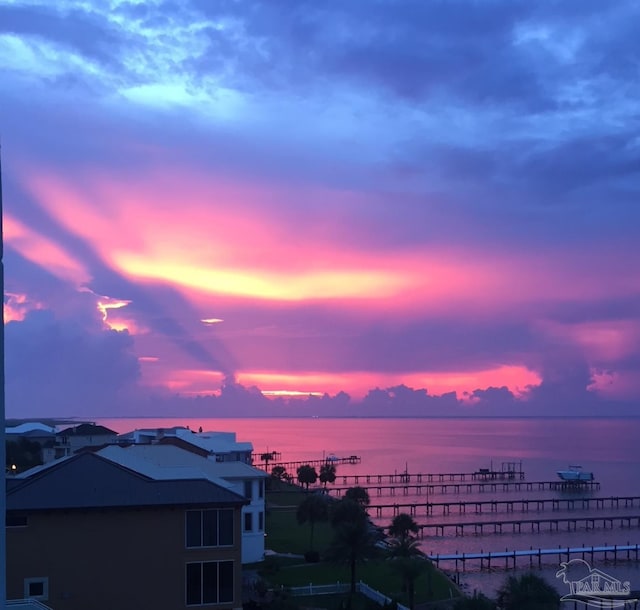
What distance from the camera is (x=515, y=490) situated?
4530 inches

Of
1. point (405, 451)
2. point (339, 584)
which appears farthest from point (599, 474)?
point (339, 584)

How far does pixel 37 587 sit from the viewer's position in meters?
22.0

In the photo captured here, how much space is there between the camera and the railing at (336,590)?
110 feet

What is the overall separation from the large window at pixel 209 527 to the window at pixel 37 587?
13.4 ft

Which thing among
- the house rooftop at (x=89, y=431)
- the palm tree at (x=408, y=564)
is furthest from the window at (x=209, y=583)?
the house rooftop at (x=89, y=431)

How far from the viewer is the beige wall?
22.1 metres

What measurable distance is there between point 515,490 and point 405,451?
85707 millimetres

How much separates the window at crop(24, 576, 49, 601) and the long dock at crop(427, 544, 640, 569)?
3614 centimetres

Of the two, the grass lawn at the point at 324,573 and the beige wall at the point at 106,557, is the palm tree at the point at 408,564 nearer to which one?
the grass lawn at the point at 324,573

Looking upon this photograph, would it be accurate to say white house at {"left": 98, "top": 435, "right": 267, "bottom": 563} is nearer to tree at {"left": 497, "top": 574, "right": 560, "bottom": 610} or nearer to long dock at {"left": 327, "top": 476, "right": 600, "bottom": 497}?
tree at {"left": 497, "top": 574, "right": 560, "bottom": 610}

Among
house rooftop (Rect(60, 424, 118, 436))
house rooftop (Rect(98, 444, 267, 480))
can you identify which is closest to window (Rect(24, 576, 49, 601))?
house rooftop (Rect(98, 444, 267, 480))

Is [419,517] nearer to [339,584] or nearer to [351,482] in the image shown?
[351,482]

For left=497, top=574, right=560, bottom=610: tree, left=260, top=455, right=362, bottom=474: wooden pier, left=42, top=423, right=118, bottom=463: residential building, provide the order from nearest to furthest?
left=497, top=574, right=560, bottom=610: tree, left=42, top=423, right=118, bottom=463: residential building, left=260, top=455, right=362, bottom=474: wooden pier

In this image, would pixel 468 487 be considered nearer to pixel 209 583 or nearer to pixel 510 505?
pixel 510 505
